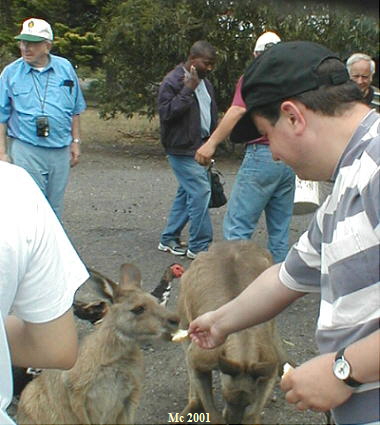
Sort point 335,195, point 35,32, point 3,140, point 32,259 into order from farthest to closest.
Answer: point 3,140 < point 35,32 < point 335,195 < point 32,259

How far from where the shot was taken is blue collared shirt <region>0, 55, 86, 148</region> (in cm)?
645

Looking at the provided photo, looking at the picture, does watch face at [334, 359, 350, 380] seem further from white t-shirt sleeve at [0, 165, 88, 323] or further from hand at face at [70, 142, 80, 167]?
hand at face at [70, 142, 80, 167]

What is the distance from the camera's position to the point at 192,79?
712 centimetres

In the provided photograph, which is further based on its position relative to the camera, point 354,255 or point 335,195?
point 335,195

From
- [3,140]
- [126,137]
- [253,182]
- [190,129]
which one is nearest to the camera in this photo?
[253,182]

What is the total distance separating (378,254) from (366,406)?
387mm

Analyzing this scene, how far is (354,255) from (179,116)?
18.1ft

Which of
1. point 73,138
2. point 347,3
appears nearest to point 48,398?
point 347,3

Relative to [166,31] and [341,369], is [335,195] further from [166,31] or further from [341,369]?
[166,31]

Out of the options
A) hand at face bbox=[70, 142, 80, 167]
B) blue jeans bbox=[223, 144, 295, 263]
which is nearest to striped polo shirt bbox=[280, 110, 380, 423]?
blue jeans bbox=[223, 144, 295, 263]

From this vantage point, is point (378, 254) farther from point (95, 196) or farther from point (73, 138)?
point (95, 196)

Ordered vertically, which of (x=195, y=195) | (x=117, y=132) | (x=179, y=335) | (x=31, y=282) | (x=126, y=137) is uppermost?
(x=31, y=282)

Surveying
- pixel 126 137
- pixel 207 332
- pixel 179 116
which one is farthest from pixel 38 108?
pixel 126 137

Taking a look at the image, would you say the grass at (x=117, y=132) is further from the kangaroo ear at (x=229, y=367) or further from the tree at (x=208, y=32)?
the kangaroo ear at (x=229, y=367)
